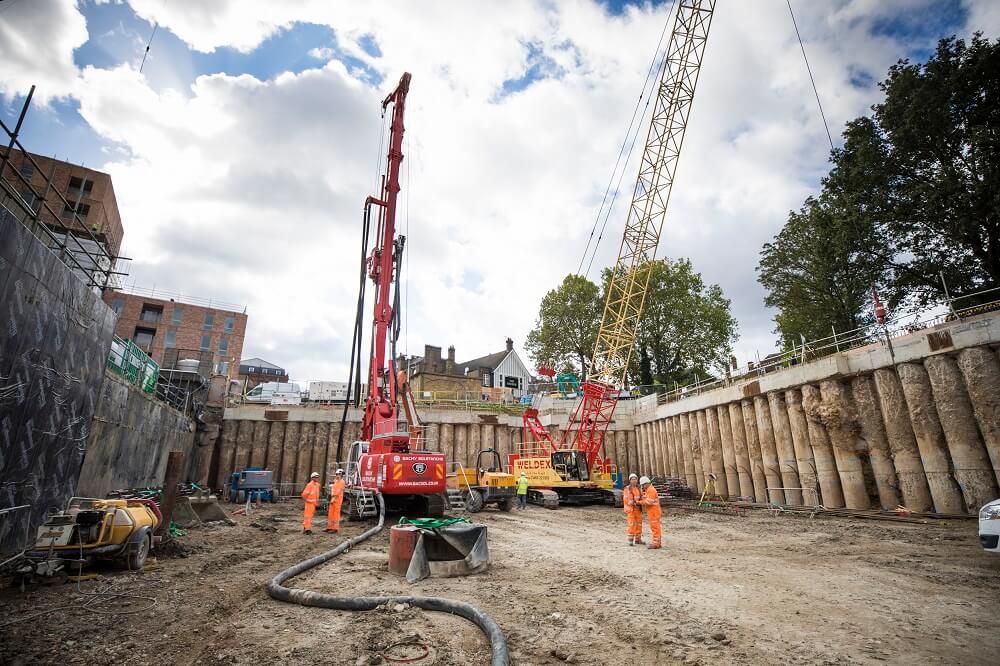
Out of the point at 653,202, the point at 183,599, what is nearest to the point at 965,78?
the point at 653,202

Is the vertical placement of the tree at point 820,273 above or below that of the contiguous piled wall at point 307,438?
above

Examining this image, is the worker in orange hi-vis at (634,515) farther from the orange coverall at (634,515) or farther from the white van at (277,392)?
the white van at (277,392)

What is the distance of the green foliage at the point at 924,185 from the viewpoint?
1673cm

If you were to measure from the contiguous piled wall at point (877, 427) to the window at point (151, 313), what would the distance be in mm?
50998

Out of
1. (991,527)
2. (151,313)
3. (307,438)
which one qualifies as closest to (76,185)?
(151,313)

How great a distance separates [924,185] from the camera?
17.4 m

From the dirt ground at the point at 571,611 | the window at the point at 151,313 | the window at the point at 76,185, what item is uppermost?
the window at the point at 76,185

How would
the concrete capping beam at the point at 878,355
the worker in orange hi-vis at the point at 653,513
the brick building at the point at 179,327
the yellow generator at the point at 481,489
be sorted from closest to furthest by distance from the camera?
1. the worker in orange hi-vis at the point at 653,513
2. the concrete capping beam at the point at 878,355
3. the yellow generator at the point at 481,489
4. the brick building at the point at 179,327

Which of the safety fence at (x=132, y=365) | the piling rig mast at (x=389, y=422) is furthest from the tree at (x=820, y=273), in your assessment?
the safety fence at (x=132, y=365)

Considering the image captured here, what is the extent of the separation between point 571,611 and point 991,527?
5496 mm

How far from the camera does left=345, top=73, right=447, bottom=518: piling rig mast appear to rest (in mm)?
12234

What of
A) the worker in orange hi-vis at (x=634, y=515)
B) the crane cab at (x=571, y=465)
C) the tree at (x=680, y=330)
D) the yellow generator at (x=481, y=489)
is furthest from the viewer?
the tree at (x=680, y=330)

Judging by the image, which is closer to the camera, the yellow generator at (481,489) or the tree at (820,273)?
the yellow generator at (481,489)

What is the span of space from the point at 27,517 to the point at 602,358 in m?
23.4
